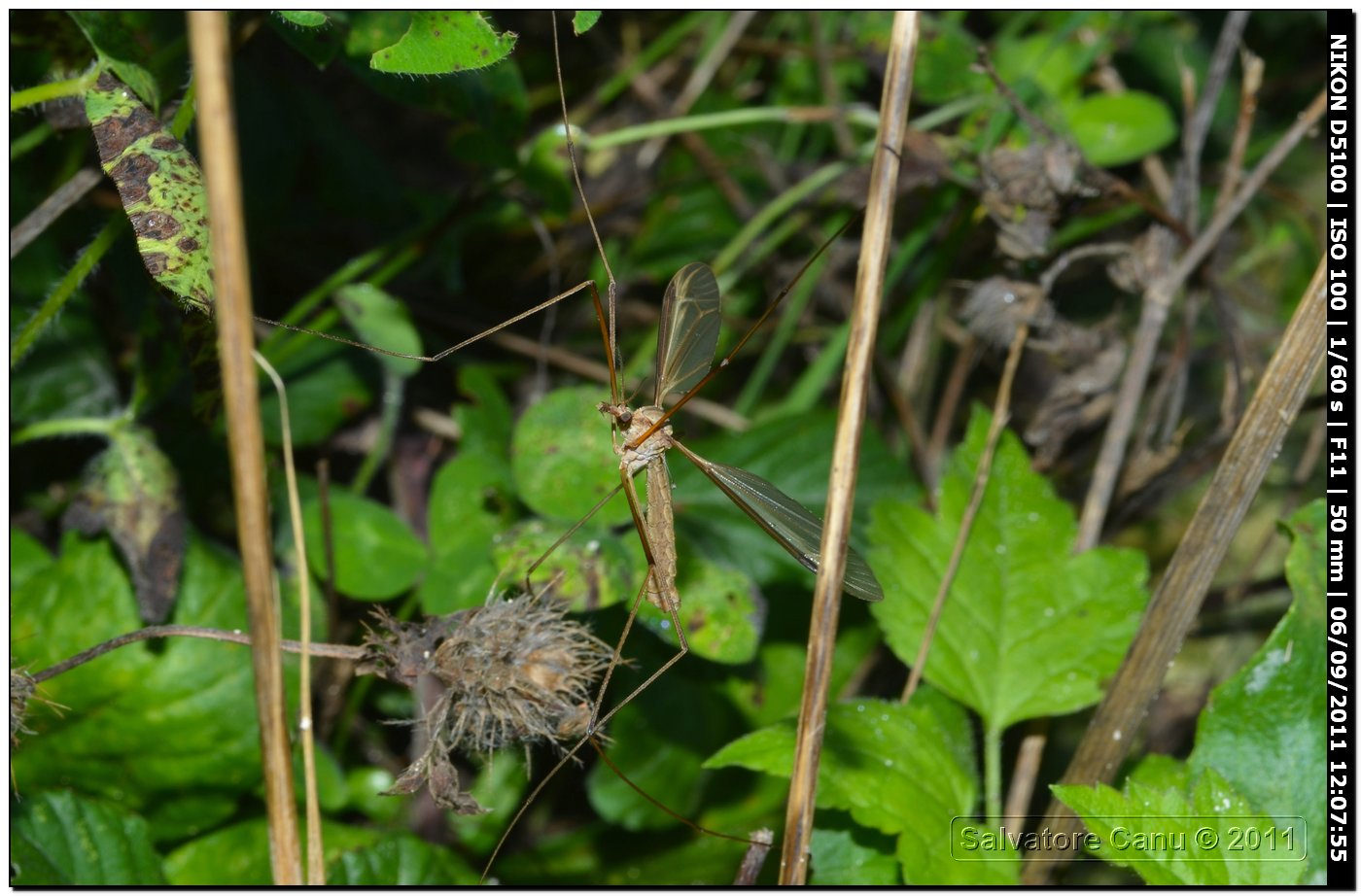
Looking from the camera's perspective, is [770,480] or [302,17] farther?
[770,480]

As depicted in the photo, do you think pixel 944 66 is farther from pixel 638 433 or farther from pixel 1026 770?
pixel 1026 770

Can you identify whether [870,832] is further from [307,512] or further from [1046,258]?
[1046,258]

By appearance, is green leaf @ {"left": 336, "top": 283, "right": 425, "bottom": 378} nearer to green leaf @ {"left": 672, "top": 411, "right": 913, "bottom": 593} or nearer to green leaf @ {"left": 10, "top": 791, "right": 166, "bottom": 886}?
green leaf @ {"left": 672, "top": 411, "right": 913, "bottom": 593}

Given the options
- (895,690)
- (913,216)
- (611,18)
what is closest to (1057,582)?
(895,690)

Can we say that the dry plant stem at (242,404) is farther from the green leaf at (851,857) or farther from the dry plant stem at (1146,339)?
the dry plant stem at (1146,339)

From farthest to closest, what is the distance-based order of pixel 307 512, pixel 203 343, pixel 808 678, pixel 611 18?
pixel 611 18
pixel 307 512
pixel 203 343
pixel 808 678

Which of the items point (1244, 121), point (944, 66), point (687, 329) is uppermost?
point (944, 66)

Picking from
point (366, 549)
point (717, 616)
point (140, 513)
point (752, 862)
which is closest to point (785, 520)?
point (717, 616)
